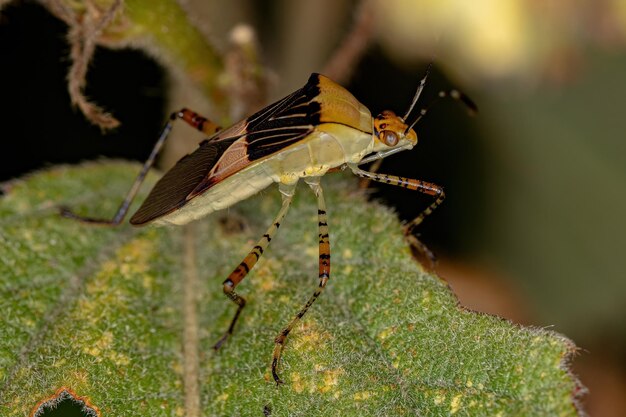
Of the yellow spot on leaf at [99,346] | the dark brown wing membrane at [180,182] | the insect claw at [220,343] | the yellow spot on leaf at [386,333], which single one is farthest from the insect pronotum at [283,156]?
the yellow spot on leaf at [99,346]

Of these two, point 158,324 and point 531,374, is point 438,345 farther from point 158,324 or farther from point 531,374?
point 158,324

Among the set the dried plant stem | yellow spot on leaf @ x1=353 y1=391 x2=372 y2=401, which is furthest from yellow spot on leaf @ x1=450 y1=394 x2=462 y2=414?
the dried plant stem

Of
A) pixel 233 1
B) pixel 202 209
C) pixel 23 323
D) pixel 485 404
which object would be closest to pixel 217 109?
pixel 202 209

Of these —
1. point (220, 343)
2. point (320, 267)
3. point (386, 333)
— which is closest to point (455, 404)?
point (386, 333)

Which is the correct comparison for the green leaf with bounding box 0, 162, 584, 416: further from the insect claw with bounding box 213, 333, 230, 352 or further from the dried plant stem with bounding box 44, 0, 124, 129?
the dried plant stem with bounding box 44, 0, 124, 129

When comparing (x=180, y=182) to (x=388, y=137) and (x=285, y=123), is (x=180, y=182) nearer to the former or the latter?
(x=285, y=123)
